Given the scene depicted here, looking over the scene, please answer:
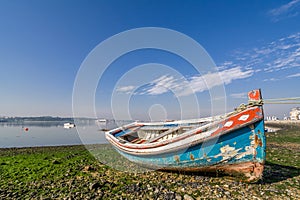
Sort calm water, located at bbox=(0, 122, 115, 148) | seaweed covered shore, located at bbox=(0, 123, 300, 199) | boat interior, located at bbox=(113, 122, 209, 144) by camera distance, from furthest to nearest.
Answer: calm water, located at bbox=(0, 122, 115, 148), boat interior, located at bbox=(113, 122, 209, 144), seaweed covered shore, located at bbox=(0, 123, 300, 199)

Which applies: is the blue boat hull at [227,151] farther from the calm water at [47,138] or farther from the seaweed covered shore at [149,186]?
the calm water at [47,138]

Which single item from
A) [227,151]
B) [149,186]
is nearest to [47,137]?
[149,186]

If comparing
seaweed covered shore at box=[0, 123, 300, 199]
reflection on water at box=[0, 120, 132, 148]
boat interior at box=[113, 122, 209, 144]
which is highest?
boat interior at box=[113, 122, 209, 144]

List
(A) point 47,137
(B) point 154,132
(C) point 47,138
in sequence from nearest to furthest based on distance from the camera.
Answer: (B) point 154,132 < (C) point 47,138 < (A) point 47,137

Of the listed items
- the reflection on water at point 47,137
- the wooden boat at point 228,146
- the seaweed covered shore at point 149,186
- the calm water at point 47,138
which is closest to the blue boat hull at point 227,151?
the wooden boat at point 228,146

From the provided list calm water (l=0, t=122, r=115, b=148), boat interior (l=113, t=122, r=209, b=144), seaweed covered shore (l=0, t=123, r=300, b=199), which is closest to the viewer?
seaweed covered shore (l=0, t=123, r=300, b=199)

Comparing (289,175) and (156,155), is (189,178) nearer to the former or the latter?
(156,155)

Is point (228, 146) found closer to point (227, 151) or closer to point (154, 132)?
point (227, 151)

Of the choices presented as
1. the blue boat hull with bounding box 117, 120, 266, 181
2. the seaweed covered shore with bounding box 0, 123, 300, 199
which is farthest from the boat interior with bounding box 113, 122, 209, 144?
the blue boat hull with bounding box 117, 120, 266, 181

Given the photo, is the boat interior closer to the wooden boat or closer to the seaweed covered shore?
the seaweed covered shore

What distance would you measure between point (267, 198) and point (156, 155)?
3.64m

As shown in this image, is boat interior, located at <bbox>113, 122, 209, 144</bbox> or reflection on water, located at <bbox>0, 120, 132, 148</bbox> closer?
boat interior, located at <bbox>113, 122, 209, 144</bbox>

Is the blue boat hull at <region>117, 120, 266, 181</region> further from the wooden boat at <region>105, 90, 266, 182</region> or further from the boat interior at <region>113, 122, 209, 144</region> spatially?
the boat interior at <region>113, 122, 209, 144</region>

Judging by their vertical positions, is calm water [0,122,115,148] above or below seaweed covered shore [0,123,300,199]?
below
